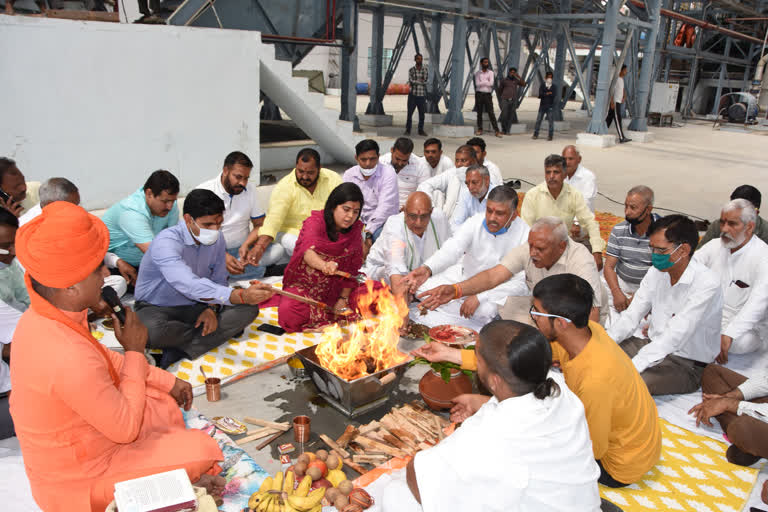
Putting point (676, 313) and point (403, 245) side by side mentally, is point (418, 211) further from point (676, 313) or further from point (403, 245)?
point (676, 313)

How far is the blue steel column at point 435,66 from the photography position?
2100 centimetres

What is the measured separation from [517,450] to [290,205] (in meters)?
5.22

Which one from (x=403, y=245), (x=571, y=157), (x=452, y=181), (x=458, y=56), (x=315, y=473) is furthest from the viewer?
(x=458, y=56)

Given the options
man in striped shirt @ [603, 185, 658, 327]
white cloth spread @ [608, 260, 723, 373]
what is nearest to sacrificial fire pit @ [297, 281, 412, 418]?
white cloth spread @ [608, 260, 723, 373]

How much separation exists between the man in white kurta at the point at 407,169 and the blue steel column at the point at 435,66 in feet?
40.9

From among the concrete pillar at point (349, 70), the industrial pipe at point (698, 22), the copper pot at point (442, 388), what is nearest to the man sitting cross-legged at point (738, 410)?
the copper pot at point (442, 388)

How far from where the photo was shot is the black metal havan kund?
4082mm

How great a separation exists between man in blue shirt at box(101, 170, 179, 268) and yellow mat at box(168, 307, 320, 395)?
1.42 metres

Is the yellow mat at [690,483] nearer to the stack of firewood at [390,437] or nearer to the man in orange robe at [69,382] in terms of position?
the stack of firewood at [390,437]

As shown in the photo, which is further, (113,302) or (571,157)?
(571,157)

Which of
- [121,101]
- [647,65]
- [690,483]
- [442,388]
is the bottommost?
[690,483]

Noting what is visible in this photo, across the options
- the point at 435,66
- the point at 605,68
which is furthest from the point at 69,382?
the point at 435,66

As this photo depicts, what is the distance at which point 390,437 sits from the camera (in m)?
3.96

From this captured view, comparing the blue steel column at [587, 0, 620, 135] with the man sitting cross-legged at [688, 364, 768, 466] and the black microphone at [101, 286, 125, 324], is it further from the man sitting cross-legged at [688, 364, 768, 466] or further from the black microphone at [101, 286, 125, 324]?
the black microphone at [101, 286, 125, 324]
